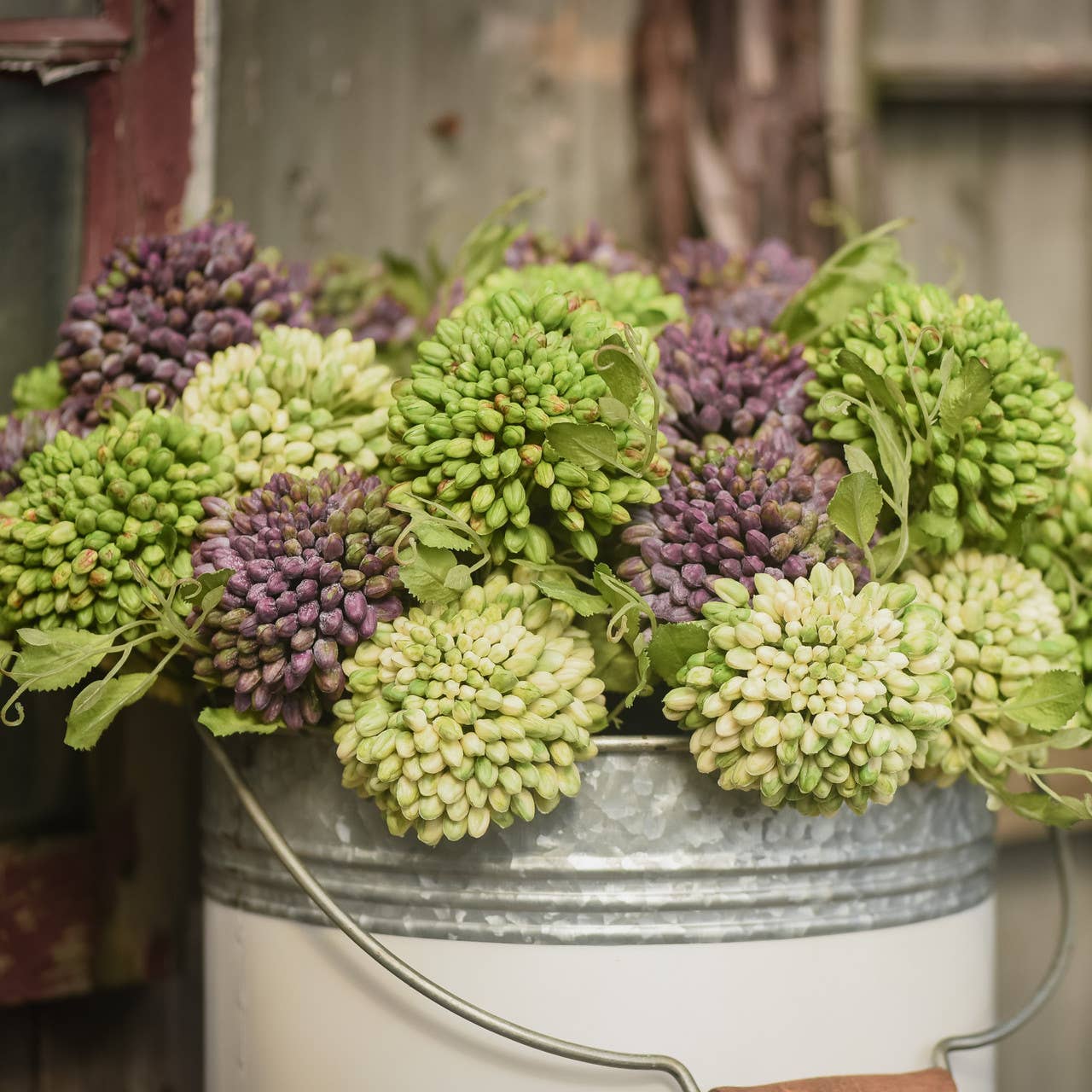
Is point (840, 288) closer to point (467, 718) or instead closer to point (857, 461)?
point (857, 461)

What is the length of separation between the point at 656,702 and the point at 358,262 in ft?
1.50

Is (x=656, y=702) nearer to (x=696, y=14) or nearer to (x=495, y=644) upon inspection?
(x=495, y=644)

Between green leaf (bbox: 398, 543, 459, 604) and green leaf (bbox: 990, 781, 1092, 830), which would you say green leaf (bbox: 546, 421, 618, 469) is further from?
green leaf (bbox: 990, 781, 1092, 830)

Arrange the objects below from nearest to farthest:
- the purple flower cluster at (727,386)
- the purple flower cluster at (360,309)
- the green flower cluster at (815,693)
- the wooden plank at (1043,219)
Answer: the green flower cluster at (815,693) < the purple flower cluster at (727,386) < the purple flower cluster at (360,309) < the wooden plank at (1043,219)

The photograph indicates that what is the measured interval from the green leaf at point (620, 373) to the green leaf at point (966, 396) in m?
0.16

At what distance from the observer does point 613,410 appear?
→ 54 centimetres

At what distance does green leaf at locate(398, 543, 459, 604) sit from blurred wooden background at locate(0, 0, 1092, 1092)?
432 millimetres

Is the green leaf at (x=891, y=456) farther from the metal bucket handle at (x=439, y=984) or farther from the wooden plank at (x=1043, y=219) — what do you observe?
the wooden plank at (x=1043, y=219)

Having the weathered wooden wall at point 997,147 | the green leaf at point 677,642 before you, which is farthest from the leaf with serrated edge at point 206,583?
the weathered wooden wall at point 997,147

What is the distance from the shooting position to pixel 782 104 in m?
1.14

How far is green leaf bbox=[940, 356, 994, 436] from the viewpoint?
57 centimetres

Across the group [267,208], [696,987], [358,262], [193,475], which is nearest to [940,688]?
[696,987]

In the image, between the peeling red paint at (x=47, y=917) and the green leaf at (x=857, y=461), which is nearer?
the green leaf at (x=857, y=461)

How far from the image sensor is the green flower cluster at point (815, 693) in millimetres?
506
